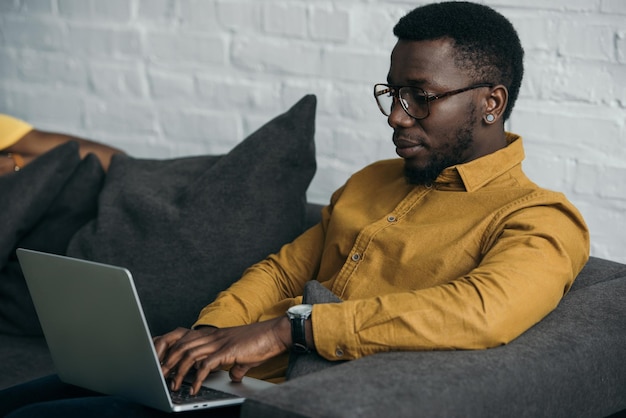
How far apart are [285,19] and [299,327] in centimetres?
120

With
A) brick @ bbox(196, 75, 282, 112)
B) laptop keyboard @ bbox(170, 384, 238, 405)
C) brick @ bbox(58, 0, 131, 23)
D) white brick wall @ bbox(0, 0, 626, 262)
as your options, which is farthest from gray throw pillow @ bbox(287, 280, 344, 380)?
brick @ bbox(58, 0, 131, 23)

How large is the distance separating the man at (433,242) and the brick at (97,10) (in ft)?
3.96

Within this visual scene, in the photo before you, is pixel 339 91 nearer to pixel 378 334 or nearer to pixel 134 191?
pixel 134 191

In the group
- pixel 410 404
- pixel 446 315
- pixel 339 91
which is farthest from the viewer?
pixel 339 91

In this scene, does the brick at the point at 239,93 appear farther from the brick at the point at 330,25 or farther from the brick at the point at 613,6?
the brick at the point at 613,6

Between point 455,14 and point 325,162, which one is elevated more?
point 455,14

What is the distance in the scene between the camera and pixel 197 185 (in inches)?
81.7

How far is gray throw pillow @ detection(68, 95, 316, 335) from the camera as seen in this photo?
79.2 inches

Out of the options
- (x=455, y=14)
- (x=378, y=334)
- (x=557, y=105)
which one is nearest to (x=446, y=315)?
(x=378, y=334)

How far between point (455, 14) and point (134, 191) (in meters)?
0.86

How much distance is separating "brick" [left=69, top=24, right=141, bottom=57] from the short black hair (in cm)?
125

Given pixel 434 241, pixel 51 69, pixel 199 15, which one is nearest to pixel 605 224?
pixel 434 241

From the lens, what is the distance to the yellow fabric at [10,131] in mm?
2418

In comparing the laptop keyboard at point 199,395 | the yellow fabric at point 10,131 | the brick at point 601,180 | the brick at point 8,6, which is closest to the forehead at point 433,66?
the brick at point 601,180
